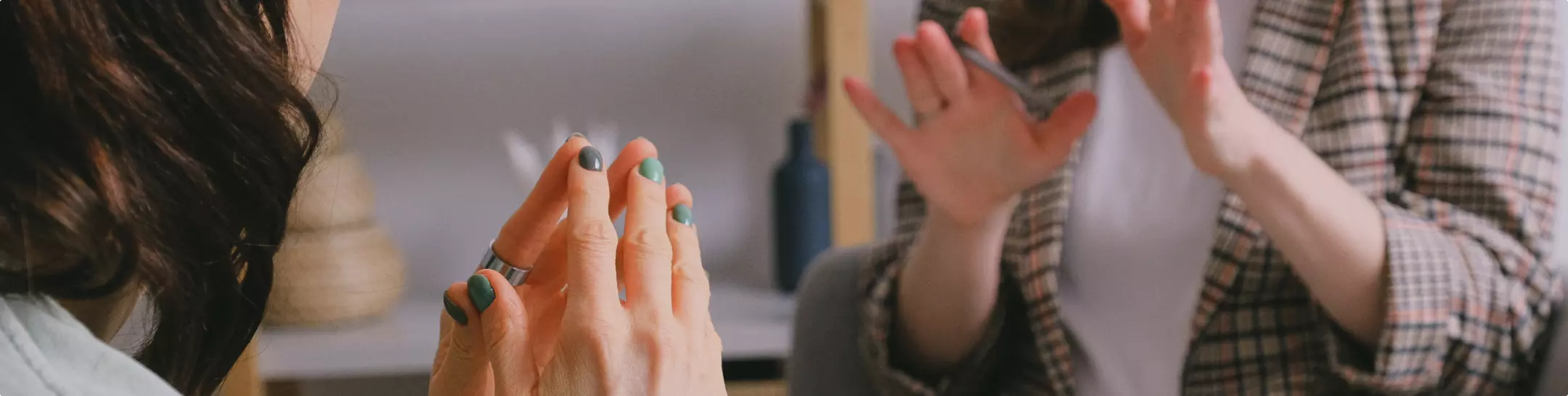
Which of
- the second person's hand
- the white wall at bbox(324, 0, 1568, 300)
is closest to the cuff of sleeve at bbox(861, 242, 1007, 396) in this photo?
the second person's hand

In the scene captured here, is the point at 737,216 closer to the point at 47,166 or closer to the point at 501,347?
the point at 501,347

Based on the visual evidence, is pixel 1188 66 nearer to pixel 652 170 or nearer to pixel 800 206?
pixel 652 170

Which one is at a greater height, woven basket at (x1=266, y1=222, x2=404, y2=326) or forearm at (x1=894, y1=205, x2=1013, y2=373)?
forearm at (x1=894, y1=205, x2=1013, y2=373)

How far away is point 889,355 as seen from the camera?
93cm

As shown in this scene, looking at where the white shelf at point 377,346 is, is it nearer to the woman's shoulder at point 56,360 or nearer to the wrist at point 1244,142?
the wrist at point 1244,142

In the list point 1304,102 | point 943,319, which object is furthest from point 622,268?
point 1304,102

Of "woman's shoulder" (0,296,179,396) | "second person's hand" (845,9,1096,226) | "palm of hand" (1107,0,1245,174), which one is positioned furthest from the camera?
"second person's hand" (845,9,1096,226)

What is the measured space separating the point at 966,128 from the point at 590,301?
444 millimetres

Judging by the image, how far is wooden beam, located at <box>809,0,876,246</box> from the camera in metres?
1.32

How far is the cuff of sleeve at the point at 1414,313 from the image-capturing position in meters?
0.72

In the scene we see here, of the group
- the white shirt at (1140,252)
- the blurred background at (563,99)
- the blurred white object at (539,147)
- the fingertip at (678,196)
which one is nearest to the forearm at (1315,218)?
the white shirt at (1140,252)

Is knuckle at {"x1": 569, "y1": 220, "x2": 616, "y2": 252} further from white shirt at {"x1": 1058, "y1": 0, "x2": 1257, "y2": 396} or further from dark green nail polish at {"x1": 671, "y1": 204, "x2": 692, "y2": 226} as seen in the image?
white shirt at {"x1": 1058, "y1": 0, "x2": 1257, "y2": 396}

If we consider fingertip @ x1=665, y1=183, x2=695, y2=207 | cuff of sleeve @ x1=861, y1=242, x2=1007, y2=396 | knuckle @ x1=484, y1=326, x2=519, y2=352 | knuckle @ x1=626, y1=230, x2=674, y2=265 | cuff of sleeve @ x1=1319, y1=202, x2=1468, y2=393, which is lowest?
cuff of sleeve @ x1=861, y1=242, x2=1007, y2=396

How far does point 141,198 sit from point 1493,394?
0.84 m
